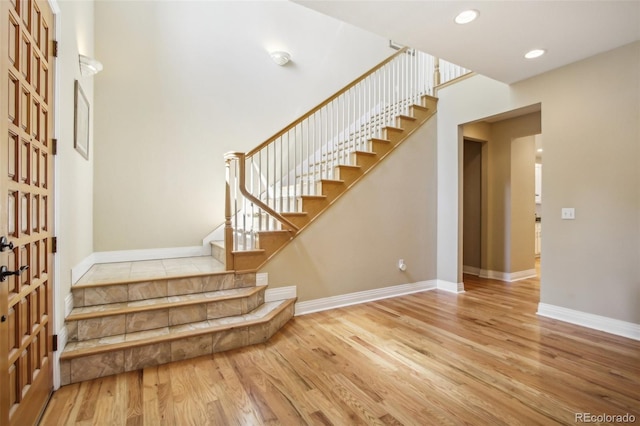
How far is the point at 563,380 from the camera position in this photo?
2.11 metres

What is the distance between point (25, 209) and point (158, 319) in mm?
1329

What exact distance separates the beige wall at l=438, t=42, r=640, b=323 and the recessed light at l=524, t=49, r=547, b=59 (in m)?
0.52

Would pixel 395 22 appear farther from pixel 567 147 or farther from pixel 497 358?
pixel 497 358

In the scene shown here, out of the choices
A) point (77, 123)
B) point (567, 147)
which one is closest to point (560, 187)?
point (567, 147)

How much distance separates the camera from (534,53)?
2979 mm

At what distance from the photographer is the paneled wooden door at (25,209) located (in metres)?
1.32

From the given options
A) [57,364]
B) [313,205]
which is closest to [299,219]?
[313,205]

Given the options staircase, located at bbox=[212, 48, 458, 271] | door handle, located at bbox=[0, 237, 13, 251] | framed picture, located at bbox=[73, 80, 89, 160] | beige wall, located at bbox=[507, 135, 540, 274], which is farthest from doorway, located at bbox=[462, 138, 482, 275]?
door handle, located at bbox=[0, 237, 13, 251]

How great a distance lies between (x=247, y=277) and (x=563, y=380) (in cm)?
263

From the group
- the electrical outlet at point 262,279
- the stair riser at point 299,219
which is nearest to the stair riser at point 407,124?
the stair riser at point 299,219

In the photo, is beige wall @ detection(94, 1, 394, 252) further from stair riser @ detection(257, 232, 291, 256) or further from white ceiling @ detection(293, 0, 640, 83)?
white ceiling @ detection(293, 0, 640, 83)

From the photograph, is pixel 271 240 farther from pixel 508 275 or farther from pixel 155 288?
pixel 508 275

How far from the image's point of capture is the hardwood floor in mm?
1777

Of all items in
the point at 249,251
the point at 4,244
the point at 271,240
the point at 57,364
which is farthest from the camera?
the point at 271,240
